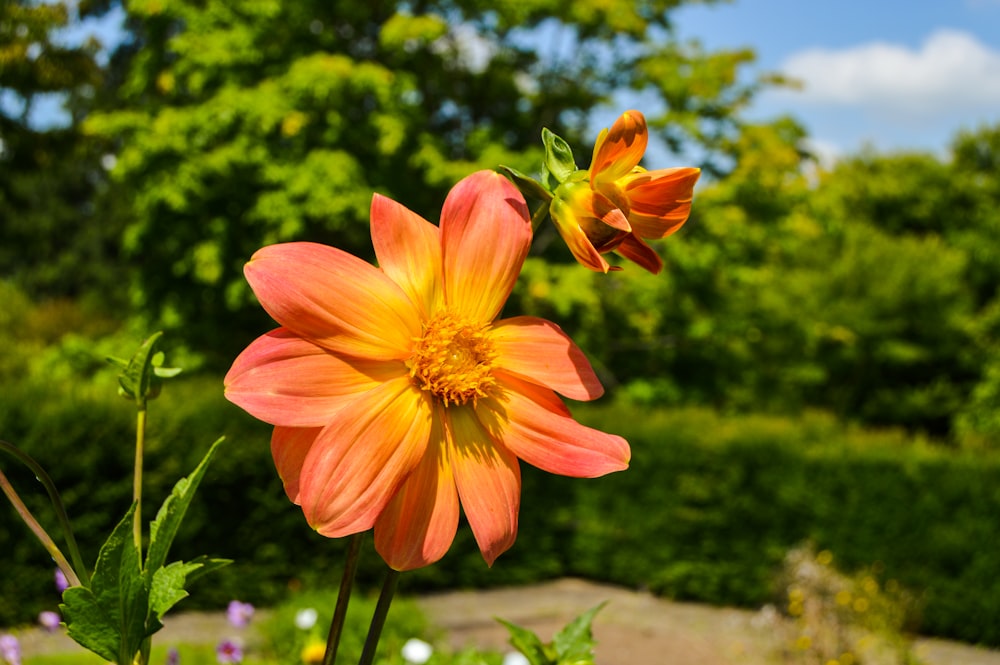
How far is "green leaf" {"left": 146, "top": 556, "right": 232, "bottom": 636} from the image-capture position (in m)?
0.92

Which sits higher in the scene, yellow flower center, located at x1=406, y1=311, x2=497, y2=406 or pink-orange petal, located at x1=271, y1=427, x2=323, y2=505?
yellow flower center, located at x1=406, y1=311, x2=497, y2=406

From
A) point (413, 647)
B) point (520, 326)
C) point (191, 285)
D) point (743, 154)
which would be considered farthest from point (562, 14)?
point (520, 326)

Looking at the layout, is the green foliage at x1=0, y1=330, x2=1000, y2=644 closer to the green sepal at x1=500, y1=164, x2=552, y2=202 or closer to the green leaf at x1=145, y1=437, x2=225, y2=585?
the green leaf at x1=145, y1=437, x2=225, y2=585

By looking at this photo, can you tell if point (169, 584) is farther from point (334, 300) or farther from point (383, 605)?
point (334, 300)

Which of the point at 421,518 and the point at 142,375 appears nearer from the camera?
the point at 421,518

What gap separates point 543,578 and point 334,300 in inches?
339

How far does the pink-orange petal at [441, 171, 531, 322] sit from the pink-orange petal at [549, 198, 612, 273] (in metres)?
0.05

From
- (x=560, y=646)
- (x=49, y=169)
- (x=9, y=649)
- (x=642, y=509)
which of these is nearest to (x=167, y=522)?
(x=560, y=646)

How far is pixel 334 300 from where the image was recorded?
872 mm

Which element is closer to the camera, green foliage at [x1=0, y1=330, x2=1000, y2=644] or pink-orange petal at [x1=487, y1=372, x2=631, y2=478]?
pink-orange petal at [x1=487, y1=372, x2=631, y2=478]

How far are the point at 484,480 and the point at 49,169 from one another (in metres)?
18.0

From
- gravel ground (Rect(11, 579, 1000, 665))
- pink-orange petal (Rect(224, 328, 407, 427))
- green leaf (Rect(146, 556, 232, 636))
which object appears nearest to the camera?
pink-orange petal (Rect(224, 328, 407, 427))

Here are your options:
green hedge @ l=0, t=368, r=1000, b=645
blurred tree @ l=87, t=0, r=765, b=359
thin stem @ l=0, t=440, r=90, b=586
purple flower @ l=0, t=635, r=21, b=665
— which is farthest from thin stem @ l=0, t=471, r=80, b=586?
blurred tree @ l=87, t=0, r=765, b=359

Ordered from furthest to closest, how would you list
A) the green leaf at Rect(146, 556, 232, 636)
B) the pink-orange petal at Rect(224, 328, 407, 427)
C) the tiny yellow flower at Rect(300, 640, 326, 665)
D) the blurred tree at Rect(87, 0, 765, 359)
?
the blurred tree at Rect(87, 0, 765, 359)
the tiny yellow flower at Rect(300, 640, 326, 665)
the green leaf at Rect(146, 556, 232, 636)
the pink-orange petal at Rect(224, 328, 407, 427)
